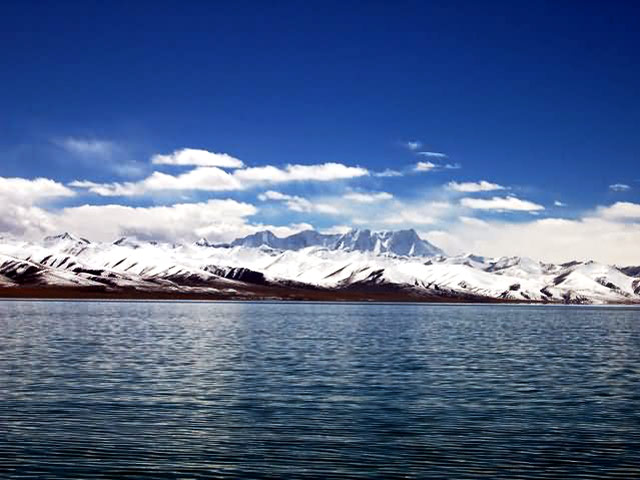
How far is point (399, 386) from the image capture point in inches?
1887

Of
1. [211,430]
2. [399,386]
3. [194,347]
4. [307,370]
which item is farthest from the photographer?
[194,347]

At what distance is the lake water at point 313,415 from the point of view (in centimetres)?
2650

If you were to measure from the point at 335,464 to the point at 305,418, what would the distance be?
9.29 m

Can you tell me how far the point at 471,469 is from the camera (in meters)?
26.1

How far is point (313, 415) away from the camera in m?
36.7

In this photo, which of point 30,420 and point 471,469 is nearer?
point 471,469

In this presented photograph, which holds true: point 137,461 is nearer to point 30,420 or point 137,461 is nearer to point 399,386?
point 30,420

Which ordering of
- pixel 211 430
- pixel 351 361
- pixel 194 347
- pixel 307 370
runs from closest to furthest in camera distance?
1. pixel 211 430
2. pixel 307 370
3. pixel 351 361
4. pixel 194 347

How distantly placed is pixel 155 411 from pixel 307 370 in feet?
68.2

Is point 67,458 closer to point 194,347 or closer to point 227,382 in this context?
point 227,382

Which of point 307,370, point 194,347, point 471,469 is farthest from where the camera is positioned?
point 194,347

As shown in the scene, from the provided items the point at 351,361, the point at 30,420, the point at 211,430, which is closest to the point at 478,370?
the point at 351,361

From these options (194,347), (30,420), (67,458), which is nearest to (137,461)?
(67,458)

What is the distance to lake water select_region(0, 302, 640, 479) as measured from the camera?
26500mm
